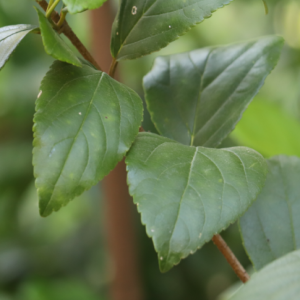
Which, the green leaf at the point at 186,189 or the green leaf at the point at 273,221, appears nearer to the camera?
the green leaf at the point at 186,189

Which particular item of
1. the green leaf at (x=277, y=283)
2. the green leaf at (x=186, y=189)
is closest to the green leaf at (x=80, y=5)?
the green leaf at (x=186, y=189)

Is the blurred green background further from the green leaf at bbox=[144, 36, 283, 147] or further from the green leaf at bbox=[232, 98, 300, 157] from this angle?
the green leaf at bbox=[144, 36, 283, 147]

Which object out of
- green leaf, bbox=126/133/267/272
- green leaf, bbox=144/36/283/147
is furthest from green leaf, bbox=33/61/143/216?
green leaf, bbox=144/36/283/147

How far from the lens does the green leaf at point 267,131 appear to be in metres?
0.76

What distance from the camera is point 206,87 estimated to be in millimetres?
499

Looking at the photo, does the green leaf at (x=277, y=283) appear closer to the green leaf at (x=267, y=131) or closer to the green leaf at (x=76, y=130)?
the green leaf at (x=76, y=130)

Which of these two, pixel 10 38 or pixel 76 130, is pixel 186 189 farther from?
pixel 10 38

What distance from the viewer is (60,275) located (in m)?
1.48

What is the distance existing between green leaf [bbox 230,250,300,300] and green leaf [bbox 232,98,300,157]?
1.51 feet

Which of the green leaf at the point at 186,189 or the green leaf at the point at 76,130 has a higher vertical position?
the green leaf at the point at 76,130

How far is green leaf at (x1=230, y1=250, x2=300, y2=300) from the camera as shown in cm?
27

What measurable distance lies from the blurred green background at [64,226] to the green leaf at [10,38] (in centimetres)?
93

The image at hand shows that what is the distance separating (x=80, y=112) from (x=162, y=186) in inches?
3.9

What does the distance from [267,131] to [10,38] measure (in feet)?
1.95
